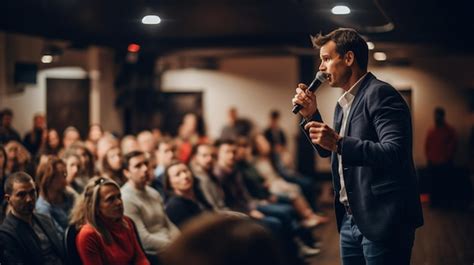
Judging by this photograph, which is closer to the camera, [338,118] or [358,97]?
[358,97]

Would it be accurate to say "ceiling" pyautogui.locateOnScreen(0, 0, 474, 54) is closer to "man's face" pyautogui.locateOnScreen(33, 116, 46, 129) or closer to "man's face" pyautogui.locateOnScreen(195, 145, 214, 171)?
"man's face" pyautogui.locateOnScreen(33, 116, 46, 129)

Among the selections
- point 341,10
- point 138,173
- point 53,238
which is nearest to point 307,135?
point 53,238

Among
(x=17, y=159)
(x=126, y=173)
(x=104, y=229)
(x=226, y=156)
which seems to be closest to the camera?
(x=104, y=229)

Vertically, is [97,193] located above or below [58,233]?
above

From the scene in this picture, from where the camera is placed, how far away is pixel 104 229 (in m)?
3.40

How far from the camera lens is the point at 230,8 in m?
6.75

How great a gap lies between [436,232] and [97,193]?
11.8 feet

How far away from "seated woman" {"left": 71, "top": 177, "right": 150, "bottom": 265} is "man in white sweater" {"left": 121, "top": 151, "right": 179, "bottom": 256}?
40 cm

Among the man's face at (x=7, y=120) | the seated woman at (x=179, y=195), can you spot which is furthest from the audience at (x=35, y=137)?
the seated woman at (x=179, y=195)

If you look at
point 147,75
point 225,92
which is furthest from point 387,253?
point 225,92

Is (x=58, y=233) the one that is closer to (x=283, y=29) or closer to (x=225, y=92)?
(x=283, y=29)

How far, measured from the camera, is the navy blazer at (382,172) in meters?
2.11

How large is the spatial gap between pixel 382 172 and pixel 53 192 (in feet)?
7.36

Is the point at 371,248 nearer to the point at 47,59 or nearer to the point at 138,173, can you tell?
the point at 138,173
